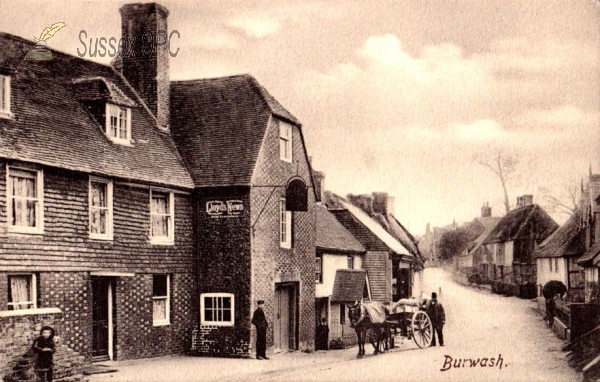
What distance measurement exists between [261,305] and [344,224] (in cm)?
1191

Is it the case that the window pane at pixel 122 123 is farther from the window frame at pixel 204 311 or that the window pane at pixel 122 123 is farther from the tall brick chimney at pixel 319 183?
the tall brick chimney at pixel 319 183

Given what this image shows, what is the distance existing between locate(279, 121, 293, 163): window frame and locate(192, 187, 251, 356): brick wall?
7.69 feet

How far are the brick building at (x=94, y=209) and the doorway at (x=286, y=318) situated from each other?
2715mm

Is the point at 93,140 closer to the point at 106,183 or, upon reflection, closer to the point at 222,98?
the point at 106,183

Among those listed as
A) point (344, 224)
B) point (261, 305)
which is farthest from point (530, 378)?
point (344, 224)

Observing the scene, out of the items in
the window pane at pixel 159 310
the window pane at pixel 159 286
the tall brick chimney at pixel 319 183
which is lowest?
the window pane at pixel 159 310

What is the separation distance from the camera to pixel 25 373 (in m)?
13.8

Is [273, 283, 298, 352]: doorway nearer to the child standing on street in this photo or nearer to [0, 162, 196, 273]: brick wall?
[0, 162, 196, 273]: brick wall

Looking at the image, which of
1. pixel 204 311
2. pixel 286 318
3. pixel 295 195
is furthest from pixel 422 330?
pixel 204 311

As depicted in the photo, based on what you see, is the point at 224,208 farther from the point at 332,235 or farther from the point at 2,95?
the point at 332,235

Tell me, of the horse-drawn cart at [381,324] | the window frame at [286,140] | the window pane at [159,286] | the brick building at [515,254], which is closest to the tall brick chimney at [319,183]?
the window frame at [286,140]

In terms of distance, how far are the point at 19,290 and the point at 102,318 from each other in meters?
2.89

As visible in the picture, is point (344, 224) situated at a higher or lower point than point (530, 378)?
higher

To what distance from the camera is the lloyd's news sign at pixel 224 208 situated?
2016 centimetres
